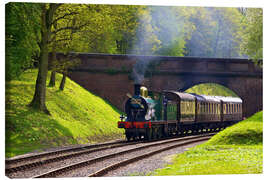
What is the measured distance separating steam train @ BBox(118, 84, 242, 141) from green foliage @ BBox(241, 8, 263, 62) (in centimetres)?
586

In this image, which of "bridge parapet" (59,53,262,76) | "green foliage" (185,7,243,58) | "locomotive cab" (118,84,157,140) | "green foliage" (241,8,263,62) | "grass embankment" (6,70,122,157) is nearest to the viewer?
"grass embankment" (6,70,122,157)

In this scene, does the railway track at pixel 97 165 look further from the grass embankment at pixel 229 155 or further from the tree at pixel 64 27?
the tree at pixel 64 27

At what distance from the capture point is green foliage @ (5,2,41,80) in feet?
64.8

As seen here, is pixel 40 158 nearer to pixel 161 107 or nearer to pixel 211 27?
pixel 161 107

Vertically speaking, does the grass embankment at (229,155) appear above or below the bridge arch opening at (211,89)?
below

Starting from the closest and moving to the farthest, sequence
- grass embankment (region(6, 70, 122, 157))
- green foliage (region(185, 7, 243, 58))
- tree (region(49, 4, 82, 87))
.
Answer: grass embankment (region(6, 70, 122, 157))
tree (region(49, 4, 82, 87))
green foliage (region(185, 7, 243, 58))

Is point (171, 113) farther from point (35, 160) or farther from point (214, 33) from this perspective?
point (214, 33)

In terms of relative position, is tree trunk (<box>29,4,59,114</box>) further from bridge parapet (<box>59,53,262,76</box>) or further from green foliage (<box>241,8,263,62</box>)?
bridge parapet (<box>59,53,262,76</box>)

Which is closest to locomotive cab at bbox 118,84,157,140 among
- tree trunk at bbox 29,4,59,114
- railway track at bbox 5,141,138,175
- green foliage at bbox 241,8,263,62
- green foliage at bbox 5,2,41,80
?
tree trunk at bbox 29,4,59,114

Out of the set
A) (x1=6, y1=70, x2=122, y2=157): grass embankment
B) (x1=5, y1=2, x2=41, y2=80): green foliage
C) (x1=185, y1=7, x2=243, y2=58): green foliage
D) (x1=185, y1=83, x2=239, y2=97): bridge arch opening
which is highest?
(x1=185, y1=7, x2=243, y2=58): green foliage

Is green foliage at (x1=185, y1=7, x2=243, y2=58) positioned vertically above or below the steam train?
above

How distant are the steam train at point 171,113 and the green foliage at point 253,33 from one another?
5.86 metres

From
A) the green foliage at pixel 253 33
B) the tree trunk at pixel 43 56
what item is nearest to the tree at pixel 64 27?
the tree trunk at pixel 43 56

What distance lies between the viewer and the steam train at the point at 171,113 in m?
26.4
